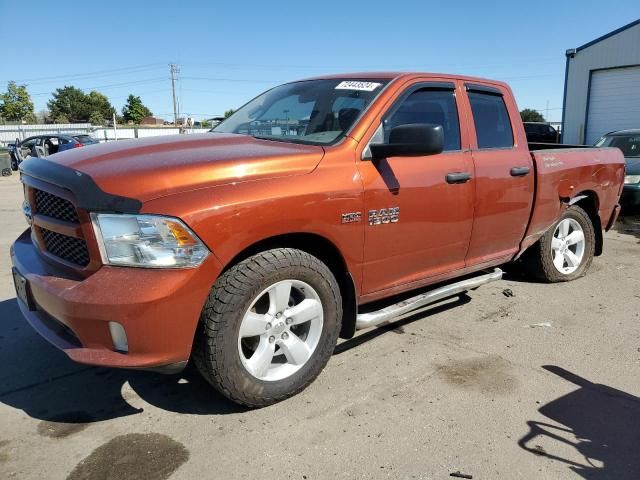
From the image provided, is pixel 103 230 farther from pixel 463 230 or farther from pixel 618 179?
pixel 618 179

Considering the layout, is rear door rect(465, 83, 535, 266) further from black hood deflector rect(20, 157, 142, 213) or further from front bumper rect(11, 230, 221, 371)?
black hood deflector rect(20, 157, 142, 213)

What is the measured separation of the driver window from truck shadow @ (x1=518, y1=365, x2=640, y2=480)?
1.88m

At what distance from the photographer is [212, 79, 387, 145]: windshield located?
3.45m

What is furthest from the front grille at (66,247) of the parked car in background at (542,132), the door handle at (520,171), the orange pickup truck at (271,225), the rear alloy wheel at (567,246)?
the parked car in background at (542,132)

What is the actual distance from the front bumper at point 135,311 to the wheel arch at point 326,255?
31 cm

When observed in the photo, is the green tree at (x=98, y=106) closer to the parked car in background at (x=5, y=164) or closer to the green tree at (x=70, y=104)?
the green tree at (x=70, y=104)

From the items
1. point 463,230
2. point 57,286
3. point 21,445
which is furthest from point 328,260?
point 21,445

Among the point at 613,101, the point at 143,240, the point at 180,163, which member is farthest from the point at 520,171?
the point at 613,101

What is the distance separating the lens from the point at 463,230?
3.93m

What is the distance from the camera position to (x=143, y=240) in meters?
2.49

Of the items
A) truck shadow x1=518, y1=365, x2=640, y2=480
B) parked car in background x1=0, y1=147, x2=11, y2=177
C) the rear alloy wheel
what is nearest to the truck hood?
truck shadow x1=518, y1=365, x2=640, y2=480

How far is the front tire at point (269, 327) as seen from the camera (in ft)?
8.83

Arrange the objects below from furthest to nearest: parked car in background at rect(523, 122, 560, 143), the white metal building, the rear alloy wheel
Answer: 1. parked car in background at rect(523, 122, 560, 143)
2. the white metal building
3. the rear alloy wheel

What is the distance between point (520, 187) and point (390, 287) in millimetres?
1589
